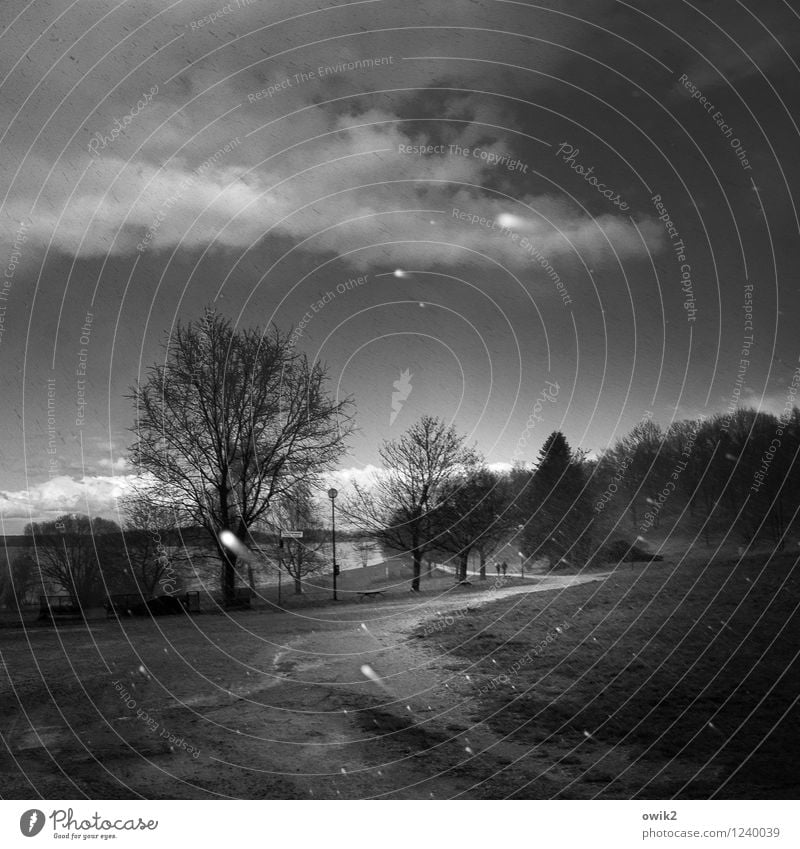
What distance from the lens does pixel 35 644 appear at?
8789 millimetres

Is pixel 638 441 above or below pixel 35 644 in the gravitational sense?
above

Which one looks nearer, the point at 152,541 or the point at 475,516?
the point at 152,541

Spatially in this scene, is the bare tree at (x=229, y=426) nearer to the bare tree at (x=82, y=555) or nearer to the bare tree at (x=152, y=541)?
the bare tree at (x=152, y=541)

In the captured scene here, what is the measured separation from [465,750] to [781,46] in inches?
Result: 289

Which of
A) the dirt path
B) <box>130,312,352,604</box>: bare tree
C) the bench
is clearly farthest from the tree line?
the dirt path

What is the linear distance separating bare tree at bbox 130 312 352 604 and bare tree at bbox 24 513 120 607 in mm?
1334

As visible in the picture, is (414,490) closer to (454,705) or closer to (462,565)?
(462,565)

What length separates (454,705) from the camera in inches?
242

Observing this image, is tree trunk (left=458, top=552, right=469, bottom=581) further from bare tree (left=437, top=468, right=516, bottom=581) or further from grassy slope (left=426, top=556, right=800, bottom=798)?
grassy slope (left=426, top=556, right=800, bottom=798)

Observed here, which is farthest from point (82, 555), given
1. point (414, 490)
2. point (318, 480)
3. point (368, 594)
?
point (414, 490)

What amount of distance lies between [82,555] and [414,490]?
7.25m
